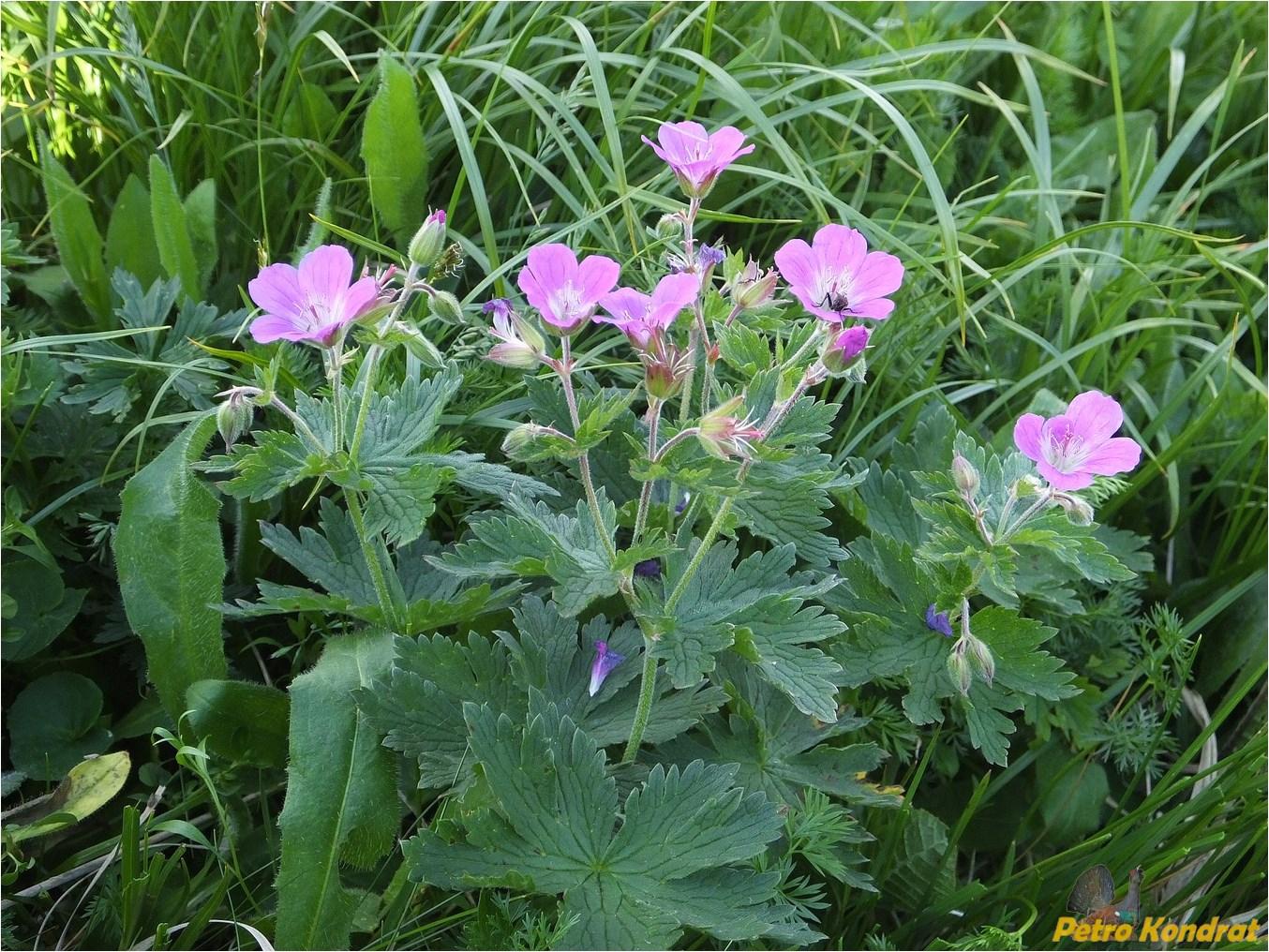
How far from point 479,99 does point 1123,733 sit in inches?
60.9

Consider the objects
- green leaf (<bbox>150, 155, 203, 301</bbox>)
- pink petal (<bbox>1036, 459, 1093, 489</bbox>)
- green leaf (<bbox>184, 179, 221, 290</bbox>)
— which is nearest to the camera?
pink petal (<bbox>1036, 459, 1093, 489</bbox>)

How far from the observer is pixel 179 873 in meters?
1.46

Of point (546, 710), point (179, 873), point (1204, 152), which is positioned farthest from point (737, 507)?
point (1204, 152)

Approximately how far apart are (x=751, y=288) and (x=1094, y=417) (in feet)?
1.39

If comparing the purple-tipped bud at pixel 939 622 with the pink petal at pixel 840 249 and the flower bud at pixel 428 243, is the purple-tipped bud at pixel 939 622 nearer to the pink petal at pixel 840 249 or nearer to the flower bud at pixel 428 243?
the pink petal at pixel 840 249

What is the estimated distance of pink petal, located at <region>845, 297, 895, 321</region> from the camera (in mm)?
1193

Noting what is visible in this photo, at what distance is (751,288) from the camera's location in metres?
1.28

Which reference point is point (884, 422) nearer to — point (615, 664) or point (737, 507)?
point (737, 507)

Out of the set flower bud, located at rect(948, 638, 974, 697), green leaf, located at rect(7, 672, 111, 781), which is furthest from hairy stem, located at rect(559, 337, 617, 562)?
green leaf, located at rect(7, 672, 111, 781)

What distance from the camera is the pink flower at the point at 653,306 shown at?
1.11 meters

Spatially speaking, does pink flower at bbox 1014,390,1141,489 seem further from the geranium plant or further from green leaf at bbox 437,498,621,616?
green leaf at bbox 437,498,621,616

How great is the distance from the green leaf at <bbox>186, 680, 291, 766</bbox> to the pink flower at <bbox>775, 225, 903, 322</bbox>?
0.86m

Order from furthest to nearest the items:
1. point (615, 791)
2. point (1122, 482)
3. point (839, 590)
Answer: point (1122, 482) < point (839, 590) < point (615, 791)

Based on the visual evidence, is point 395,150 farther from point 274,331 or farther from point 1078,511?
point 1078,511
